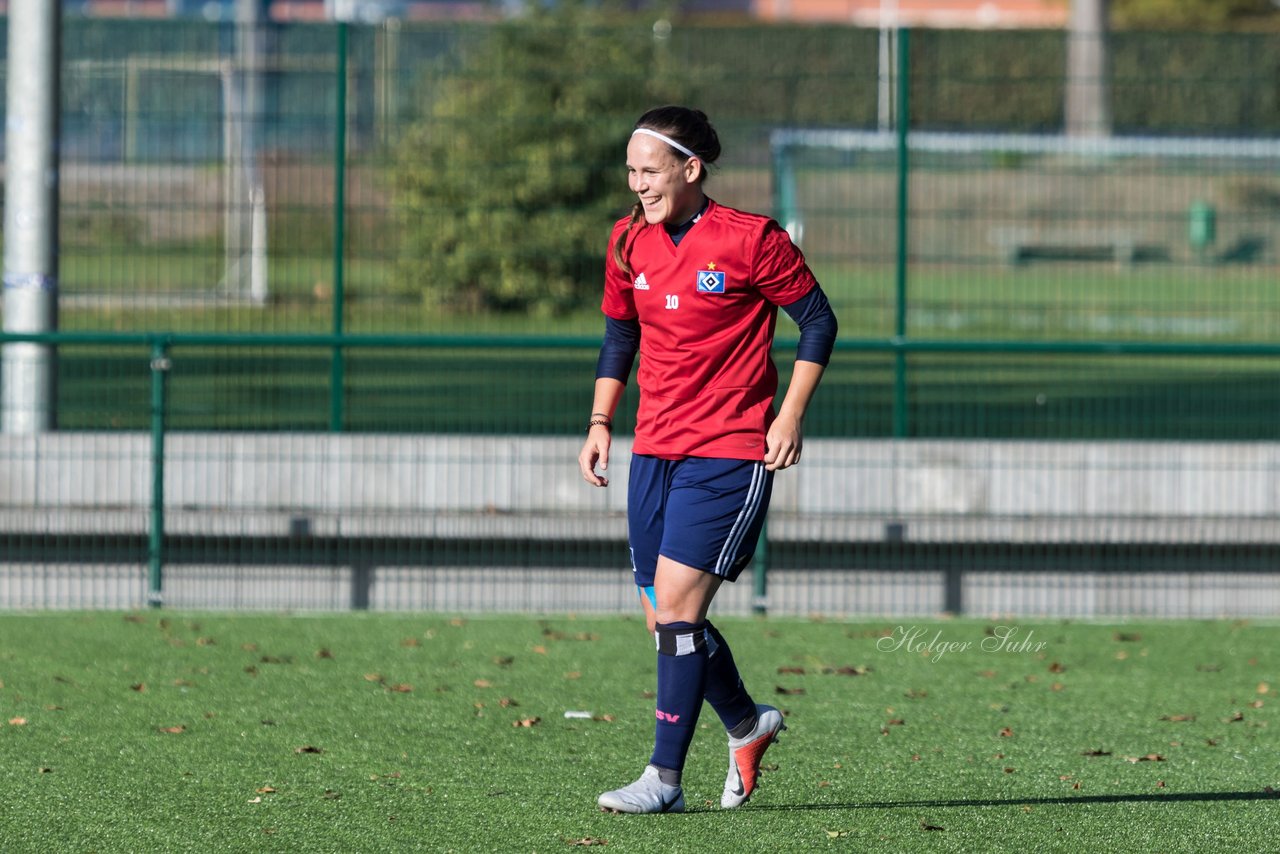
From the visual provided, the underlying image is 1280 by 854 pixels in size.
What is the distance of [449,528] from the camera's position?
9.23m

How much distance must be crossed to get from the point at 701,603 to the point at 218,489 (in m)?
4.88

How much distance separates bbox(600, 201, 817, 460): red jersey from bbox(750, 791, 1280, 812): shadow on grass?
1119mm

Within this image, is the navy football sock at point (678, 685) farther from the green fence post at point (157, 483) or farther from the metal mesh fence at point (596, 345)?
the green fence post at point (157, 483)

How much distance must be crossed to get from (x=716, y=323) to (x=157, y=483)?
475 cm

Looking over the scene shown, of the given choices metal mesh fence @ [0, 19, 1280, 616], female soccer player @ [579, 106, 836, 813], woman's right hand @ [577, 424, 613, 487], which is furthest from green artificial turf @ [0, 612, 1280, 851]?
woman's right hand @ [577, 424, 613, 487]

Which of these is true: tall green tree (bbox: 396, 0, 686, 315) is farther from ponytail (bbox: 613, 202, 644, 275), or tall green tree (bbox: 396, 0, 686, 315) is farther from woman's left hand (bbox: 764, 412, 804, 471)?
woman's left hand (bbox: 764, 412, 804, 471)

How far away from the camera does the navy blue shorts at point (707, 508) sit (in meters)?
5.24

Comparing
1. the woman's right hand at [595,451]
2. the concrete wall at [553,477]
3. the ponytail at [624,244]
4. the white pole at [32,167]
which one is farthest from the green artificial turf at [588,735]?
the white pole at [32,167]

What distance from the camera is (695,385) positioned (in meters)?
5.29

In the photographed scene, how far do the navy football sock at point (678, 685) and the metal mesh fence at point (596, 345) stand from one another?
3864 millimetres

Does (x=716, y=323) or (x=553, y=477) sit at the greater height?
(x=716, y=323)

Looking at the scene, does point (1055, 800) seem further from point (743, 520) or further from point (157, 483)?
point (157, 483)

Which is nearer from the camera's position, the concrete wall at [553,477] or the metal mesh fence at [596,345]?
the metal mesh fence at [596,345]

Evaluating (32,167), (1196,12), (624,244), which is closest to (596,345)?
(32,167)
